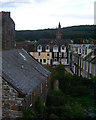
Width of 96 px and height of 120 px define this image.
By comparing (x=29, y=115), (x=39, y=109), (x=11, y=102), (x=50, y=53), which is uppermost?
(x=50, y=53)

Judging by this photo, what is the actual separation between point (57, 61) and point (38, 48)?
224 inches

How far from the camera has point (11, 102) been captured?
37.1 ft

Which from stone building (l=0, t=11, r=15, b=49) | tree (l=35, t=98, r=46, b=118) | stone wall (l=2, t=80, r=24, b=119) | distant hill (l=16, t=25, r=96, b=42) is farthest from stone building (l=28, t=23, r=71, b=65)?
stone wall (l=2, t=80, r=24, b=119)

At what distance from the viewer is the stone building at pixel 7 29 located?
18125 mm

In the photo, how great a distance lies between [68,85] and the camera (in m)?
21.9

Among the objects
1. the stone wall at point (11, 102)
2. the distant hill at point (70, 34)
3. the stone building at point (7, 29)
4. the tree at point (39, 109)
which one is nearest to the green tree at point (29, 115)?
the stone wall at point (11, 102)

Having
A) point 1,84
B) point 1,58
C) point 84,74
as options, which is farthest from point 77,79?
point 1,84

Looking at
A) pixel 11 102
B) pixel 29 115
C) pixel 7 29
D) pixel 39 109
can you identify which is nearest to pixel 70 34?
pixel 7 29

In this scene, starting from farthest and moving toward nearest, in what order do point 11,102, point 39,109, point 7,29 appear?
point 7,29, point 39,109, point 11,102

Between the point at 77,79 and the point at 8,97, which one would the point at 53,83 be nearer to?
the point at 77,79

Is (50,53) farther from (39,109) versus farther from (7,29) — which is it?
(39,109)

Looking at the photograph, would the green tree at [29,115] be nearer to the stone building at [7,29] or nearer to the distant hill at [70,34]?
the stone building at [7,29]

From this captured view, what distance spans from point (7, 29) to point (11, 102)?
9.49 meters

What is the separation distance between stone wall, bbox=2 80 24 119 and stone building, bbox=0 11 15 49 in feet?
23.3
